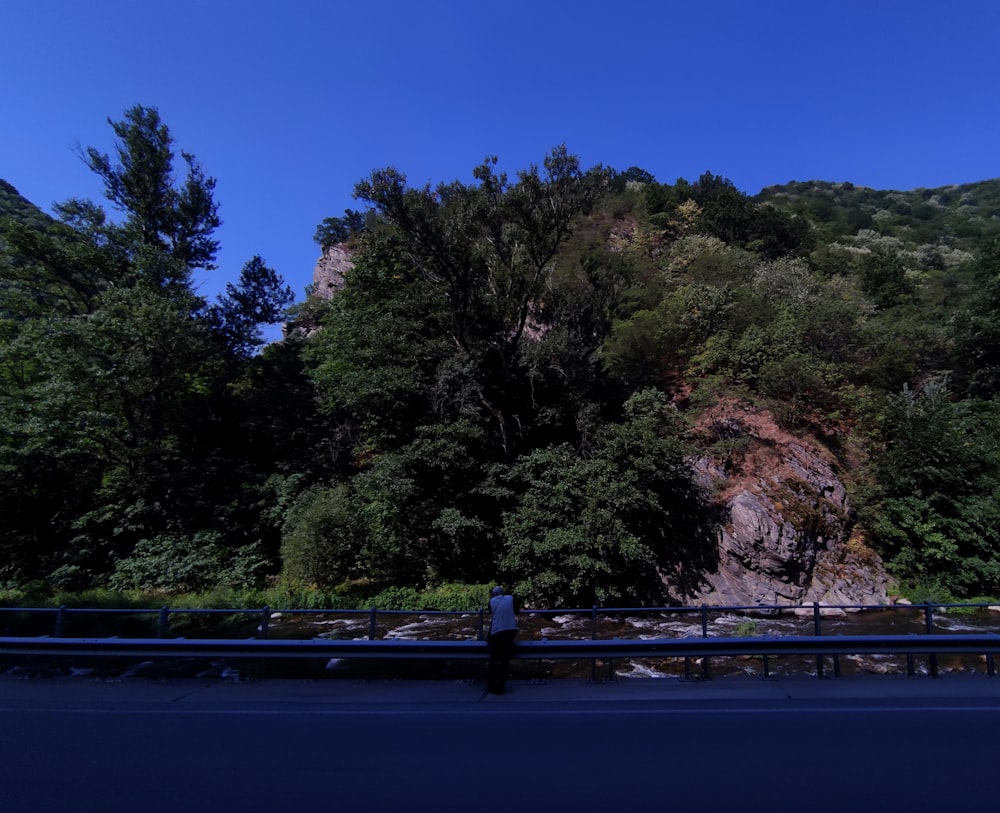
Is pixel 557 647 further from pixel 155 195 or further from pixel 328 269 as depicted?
pixel 328 269

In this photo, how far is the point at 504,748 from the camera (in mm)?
5043

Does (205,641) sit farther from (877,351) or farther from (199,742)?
(877,351)

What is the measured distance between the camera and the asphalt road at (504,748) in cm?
405

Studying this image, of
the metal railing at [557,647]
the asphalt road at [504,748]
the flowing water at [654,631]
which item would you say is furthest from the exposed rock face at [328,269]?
the asphalt road at [504,748]

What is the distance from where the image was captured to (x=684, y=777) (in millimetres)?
4344

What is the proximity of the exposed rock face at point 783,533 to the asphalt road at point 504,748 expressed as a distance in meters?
11.6

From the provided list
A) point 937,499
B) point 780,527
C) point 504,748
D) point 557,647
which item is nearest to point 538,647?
point 557,647

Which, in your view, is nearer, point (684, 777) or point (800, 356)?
point (684, 777)

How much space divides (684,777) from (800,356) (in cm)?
2365

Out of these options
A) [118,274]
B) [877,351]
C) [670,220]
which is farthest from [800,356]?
[670,220]

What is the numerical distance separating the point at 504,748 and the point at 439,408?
684 inches

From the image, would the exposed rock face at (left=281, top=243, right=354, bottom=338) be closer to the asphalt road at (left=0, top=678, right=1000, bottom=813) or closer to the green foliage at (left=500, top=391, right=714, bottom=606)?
the green foliage at (left=500, top=391, right=714, bottom=606)

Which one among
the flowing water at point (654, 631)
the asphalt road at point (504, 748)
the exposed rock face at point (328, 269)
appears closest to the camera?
the asphalt road at point (504, 748)

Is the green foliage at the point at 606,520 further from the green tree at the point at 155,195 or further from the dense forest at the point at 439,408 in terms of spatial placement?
the green tree at the point at 155,195
